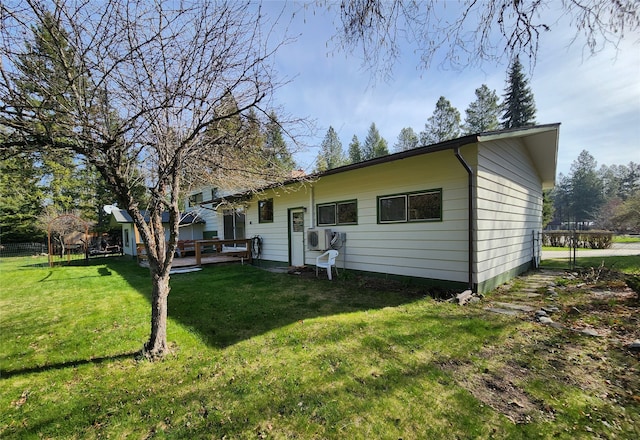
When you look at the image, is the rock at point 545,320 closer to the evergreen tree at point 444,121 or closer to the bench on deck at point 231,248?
the bench on deck at point 231,248

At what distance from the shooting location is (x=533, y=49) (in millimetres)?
2527

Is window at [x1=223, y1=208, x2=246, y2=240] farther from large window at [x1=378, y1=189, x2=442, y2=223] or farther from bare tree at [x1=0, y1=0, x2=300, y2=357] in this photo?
bare tree at [x1=0, y1=0, x2=300, y2=357]

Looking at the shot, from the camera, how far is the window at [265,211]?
33.1 feet

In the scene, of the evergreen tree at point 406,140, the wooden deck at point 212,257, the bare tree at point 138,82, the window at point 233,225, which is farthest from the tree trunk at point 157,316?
the evergreen tree at point 406,140

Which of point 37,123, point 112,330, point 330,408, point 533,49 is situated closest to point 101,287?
point 112,330

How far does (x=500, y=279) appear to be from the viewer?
6543 millimetres

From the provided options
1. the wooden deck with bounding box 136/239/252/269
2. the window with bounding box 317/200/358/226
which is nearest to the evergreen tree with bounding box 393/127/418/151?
the wooden deck with bounding box 136/239/252/269

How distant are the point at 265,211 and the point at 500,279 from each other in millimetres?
7404

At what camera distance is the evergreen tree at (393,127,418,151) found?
3005 centimetres

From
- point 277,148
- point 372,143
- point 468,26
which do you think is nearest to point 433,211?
point 277,148

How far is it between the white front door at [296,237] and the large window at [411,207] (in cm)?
296

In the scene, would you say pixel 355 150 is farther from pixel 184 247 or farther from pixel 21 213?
pixel 21 213

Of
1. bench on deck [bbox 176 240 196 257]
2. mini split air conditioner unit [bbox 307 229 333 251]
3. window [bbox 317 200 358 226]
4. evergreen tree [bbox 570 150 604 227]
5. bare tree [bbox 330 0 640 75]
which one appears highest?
evergreen tree [bbox 570 150 604 227]

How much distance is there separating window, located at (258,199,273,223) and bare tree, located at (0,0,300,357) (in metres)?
6.70
